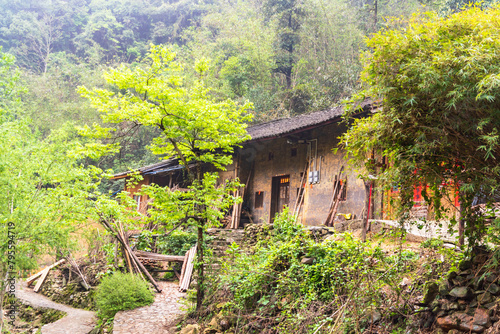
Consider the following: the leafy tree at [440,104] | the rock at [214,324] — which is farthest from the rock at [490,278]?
the rock at [214,324]

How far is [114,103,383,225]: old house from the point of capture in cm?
1230

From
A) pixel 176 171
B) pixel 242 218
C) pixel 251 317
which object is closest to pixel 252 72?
pixel 176 171

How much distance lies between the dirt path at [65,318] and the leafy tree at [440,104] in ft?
28.4

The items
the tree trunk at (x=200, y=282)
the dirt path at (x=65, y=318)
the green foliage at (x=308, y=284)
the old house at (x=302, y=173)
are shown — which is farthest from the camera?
the old house at (x=302, y=173)

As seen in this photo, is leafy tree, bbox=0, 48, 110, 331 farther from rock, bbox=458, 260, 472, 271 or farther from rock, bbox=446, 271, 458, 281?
rock, bbox=458, 260, 472, 271

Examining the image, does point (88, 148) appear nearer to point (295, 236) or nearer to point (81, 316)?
point (295, 236)

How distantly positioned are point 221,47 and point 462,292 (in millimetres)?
27208

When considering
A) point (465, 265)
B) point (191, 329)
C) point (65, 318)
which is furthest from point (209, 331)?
point (65, 318)

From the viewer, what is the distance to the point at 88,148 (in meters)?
8.52

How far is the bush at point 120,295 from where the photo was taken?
31.2ft

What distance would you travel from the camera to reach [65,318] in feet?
38.3

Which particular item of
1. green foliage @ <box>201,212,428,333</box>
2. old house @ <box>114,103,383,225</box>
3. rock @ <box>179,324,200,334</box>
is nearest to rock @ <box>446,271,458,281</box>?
green foliage @ <box>201,212,428,333</box>

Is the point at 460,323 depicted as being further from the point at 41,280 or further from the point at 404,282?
the point at 41,280

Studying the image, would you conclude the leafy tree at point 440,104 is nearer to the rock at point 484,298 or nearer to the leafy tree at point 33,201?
the rock at point 484,298
